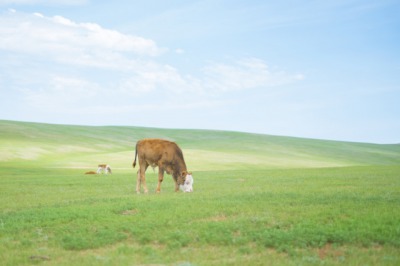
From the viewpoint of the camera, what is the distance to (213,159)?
85250 mm

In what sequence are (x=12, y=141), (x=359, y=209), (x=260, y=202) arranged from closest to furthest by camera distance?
(x=359, y=209)
(x=260, y=202)
(x=12, y=141)

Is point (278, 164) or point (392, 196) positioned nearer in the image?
point (392, 196)

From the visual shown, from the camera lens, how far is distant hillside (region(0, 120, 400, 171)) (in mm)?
80013

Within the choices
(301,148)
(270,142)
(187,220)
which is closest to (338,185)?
(187,220)

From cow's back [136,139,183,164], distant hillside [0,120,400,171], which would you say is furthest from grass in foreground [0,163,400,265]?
distant hillside [0,120,400,171]

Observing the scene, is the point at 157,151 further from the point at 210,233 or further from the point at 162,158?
the point at 210,233

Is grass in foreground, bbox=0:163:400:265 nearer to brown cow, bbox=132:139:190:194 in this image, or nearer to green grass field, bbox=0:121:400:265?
green grass field, bbox=0:121:400:265

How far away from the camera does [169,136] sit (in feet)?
490

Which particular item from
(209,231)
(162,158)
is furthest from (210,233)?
(162,158)

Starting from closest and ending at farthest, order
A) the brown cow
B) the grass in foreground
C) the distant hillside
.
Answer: the grass in foreground
the brown cow
the distant hillside

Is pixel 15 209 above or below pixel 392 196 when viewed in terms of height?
below

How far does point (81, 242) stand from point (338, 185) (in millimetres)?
19331

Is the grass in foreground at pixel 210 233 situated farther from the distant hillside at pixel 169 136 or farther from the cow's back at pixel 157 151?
the distant hillside at pixel 169 136

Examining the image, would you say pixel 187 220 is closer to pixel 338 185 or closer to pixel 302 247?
pixel 302 247
